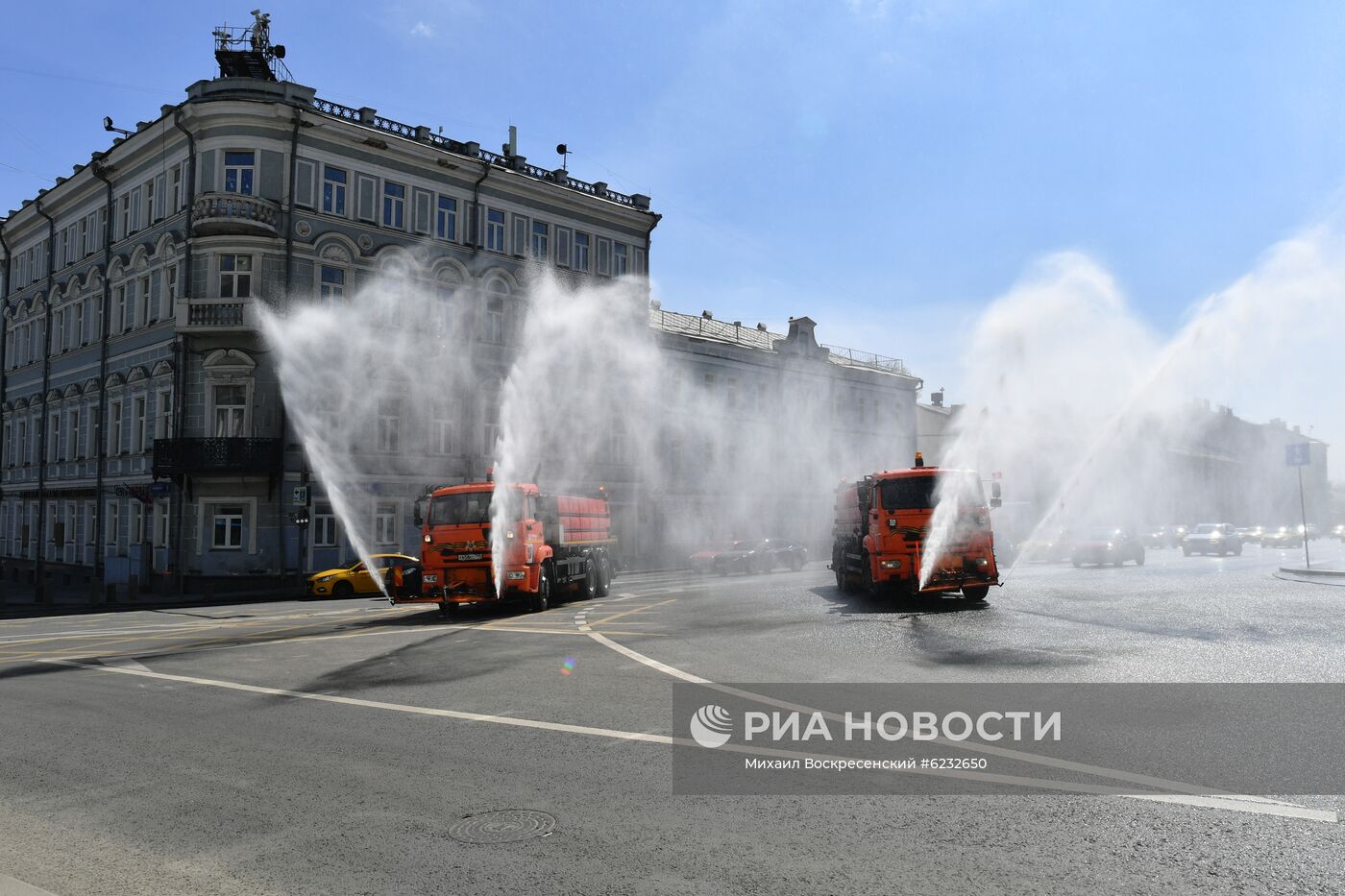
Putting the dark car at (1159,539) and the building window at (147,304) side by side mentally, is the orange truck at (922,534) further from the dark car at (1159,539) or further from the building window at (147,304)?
the dark car at (1159,539)

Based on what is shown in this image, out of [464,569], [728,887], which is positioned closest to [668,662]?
[728,887]

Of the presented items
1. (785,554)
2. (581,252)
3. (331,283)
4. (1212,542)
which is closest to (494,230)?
(581,252)

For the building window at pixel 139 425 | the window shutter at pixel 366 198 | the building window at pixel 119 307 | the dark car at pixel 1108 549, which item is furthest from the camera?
the building window at pixel 119 307

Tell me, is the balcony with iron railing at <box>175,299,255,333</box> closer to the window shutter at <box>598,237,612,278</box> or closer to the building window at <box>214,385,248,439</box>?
the building window at <box>214,385,248,439</box>

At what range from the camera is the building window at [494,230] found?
39781mm

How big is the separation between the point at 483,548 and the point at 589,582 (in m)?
5.54

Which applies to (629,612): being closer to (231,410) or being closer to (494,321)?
(231,410)

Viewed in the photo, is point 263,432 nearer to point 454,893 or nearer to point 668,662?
point 668,662

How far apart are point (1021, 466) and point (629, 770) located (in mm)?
61564

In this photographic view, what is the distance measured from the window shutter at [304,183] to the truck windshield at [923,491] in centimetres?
2556

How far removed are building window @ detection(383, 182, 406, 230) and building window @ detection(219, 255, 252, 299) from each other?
5713mm

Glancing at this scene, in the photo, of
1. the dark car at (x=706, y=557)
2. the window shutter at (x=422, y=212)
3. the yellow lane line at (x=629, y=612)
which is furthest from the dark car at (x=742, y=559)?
the window shutter at (x=422, y=212)

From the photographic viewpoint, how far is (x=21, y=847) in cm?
540

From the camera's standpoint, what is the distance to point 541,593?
802 inches
